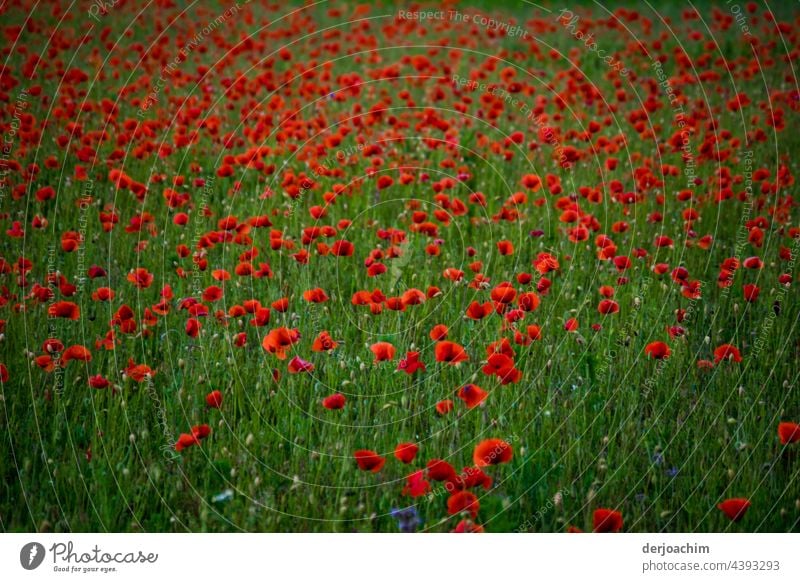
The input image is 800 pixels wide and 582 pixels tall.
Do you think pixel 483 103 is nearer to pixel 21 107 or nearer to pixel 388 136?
pixel 388 136

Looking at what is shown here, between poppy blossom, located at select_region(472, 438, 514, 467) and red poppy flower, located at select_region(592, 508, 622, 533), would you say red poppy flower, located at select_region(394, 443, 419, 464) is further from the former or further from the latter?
red poppy flower, located at select_region(592, 508, 622, 533)

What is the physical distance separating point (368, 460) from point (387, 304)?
3.69ft

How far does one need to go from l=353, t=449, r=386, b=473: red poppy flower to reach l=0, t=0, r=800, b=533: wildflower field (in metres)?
0.02

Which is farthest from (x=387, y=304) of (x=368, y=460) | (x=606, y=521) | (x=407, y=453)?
(x=606, y=521)

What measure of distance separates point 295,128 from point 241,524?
131 inches

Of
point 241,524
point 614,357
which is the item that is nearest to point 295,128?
point 614,357

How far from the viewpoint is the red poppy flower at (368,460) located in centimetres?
279

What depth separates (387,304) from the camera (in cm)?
382

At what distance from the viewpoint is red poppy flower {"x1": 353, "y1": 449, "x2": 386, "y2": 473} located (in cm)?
279

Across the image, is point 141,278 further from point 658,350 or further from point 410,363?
point 658,350
